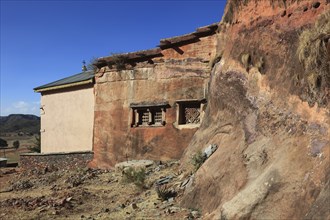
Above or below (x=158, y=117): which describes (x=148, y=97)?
above

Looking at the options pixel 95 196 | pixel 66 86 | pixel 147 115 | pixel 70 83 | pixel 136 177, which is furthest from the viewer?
pixel 66 86

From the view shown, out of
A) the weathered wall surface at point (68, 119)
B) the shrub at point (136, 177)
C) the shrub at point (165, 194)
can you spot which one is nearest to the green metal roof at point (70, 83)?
the weathered wall surface at point (68, 119)

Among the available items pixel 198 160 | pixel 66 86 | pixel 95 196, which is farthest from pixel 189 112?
pixel 66 86

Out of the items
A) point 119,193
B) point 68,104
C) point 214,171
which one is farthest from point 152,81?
point 214,171

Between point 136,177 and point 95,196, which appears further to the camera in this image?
point 95,196

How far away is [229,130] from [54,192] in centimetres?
731

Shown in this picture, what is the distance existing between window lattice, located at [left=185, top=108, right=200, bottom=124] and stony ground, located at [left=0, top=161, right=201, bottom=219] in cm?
174

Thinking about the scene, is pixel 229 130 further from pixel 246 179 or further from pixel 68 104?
pixel 68 104

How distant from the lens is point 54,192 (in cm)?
1328

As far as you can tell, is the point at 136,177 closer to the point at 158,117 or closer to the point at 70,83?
the point at 158,117

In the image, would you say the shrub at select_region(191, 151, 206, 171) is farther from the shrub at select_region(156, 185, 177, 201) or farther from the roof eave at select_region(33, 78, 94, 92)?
the roof eave at select_region(33, 78, 94, 92)

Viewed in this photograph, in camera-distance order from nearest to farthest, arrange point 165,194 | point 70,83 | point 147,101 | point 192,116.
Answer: point 165,194, point 192,116, point 147,101, point 70,83

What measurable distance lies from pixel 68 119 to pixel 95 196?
8.16 meters

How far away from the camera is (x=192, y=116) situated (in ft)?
46.0
